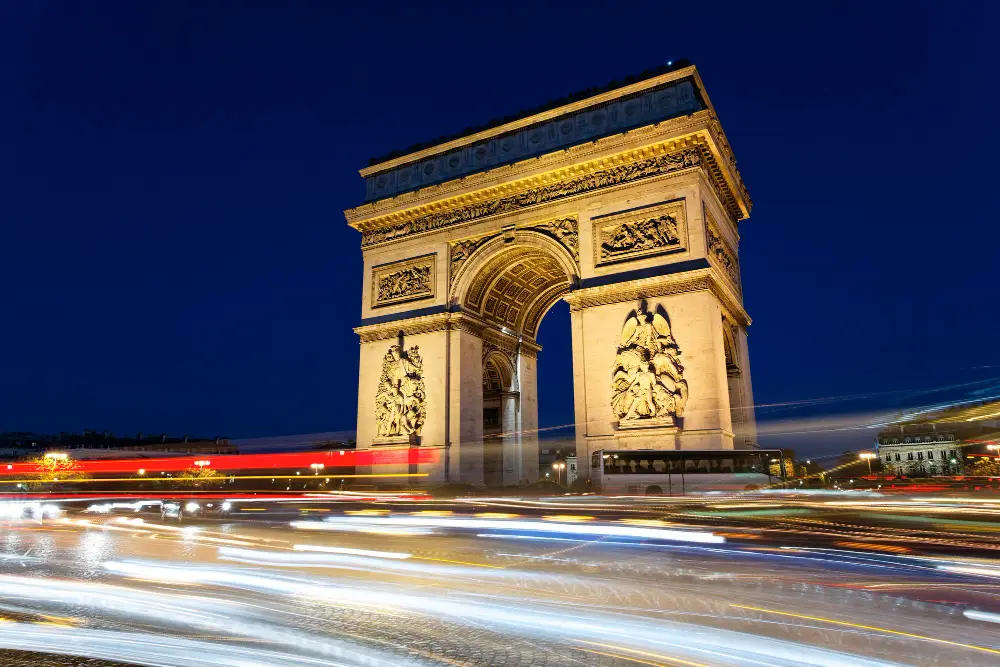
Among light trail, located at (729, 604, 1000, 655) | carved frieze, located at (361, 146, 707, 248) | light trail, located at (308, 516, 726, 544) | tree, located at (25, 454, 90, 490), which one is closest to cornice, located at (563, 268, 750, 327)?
carved frieze, located at (361, 146, 707, 248)

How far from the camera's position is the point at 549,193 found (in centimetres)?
2222

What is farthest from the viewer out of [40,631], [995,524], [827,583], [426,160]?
[426,160]

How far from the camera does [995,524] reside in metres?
8.92

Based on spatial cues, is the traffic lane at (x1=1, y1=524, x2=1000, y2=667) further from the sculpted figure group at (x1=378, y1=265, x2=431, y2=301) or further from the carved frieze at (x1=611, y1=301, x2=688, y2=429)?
the sculpted figure group at (x1=378, y1=265, x2=431, y2=301)

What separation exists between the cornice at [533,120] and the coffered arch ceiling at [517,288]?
14.9ft

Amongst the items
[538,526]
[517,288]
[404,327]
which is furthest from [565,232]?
[538,526]

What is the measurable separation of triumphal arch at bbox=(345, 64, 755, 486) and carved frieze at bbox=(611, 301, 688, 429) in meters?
0.04

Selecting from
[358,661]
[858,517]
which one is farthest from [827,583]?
[858,517]

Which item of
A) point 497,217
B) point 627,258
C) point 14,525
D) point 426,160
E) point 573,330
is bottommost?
point 14,525

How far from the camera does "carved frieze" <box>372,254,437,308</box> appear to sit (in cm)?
2411

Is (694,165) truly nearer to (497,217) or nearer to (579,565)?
(497,217)

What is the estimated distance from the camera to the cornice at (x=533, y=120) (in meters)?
20.5

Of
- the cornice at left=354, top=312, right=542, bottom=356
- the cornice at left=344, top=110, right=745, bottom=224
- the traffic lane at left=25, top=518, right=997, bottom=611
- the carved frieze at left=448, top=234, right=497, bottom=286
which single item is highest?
the cornice at left=344, top=110, right=745, bottom=224

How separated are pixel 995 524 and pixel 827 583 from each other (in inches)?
213
